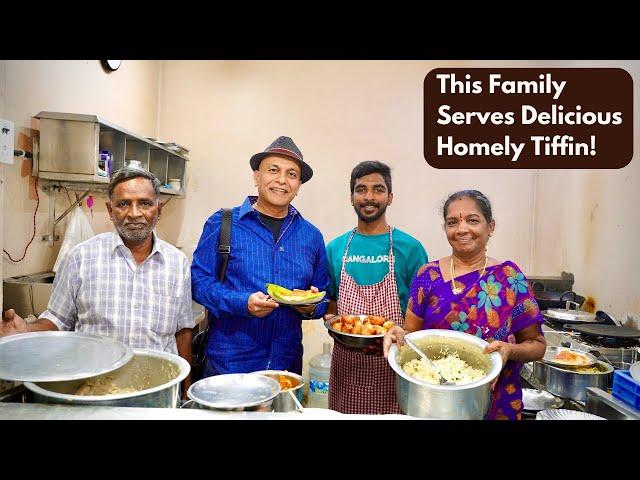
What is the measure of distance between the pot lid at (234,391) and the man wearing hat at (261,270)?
0.64 metres

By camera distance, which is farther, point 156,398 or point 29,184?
point 29,184

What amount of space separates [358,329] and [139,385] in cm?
80

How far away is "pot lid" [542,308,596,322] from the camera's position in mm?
2904

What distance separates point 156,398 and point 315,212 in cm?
334

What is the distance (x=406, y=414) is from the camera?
1224 millimetres

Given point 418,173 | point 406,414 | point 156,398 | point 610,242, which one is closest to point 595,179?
point 610,242

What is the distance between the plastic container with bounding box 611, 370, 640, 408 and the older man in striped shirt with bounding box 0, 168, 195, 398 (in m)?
1.53

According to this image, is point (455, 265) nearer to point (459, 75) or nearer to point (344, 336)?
point (344, 336)

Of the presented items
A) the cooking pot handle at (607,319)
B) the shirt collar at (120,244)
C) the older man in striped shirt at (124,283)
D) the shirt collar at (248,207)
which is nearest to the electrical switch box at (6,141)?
the older man in striped shirt at (124,283)

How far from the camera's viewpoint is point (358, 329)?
1.73 m

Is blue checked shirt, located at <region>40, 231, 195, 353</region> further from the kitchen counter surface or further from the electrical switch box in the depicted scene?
the kitchen counter surface

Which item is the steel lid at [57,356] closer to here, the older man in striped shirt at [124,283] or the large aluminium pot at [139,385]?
the large aluminium pot at [139,385]

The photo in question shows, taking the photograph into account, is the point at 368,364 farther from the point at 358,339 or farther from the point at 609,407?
the point at 609,407

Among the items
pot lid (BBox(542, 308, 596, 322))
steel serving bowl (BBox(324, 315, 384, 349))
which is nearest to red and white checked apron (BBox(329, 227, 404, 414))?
steel serving bowl (BBox(324, 315, 384, 349))
